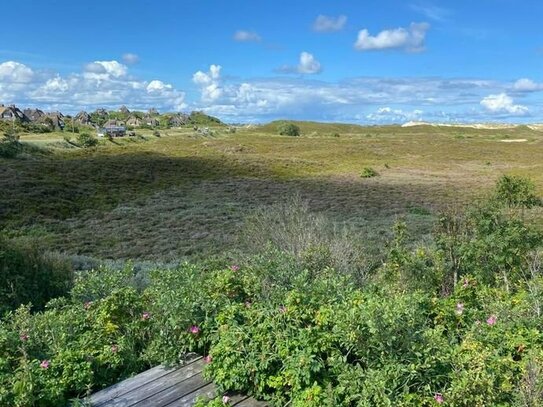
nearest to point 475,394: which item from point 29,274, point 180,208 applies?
point 29,274

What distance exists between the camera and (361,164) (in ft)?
181

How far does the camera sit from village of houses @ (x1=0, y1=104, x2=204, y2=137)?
338ft

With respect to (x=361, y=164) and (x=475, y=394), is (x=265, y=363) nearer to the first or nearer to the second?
(x=475, y=394)

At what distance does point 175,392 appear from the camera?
372cm

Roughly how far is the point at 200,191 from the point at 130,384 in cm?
3172

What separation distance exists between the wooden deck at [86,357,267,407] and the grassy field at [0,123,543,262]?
11.0 metres

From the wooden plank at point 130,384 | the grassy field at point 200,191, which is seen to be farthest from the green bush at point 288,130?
the wooden plank at point 130,384

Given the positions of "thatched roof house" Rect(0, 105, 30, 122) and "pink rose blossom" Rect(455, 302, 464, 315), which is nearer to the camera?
"pink rose blossom" Rect(455, 302, 464, 315)

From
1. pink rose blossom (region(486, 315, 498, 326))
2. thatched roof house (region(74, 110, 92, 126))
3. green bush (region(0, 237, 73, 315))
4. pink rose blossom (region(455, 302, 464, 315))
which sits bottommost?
green bush (region(0, 237, 73, 315))

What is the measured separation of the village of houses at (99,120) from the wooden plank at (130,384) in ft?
295

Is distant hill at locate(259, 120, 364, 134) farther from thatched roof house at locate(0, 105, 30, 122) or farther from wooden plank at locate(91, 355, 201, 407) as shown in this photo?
wooden plank at locate(91, 355, 201, 407)

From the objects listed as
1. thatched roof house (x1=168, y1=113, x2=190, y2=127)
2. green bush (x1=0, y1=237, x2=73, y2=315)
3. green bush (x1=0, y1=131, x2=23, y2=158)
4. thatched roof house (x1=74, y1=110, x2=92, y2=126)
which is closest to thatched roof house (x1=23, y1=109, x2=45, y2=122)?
thatched roof house (x1=74, y1=110, x2=92, y2=126)

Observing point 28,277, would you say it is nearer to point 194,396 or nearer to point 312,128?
point 194,396

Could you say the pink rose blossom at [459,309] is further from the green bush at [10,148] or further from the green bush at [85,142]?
the green bush at [85,142]
